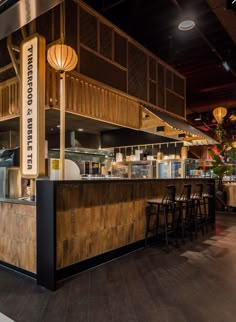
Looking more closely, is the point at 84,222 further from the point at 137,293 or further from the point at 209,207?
the point at 209,207

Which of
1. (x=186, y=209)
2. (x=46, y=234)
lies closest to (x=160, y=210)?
(x=186, y=209)

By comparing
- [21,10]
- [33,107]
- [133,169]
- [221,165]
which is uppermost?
[21,10]

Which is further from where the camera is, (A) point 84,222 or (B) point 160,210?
(B) point 160,210

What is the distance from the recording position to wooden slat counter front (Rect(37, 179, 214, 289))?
3.12m

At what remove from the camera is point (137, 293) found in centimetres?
290

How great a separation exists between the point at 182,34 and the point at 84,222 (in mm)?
4757

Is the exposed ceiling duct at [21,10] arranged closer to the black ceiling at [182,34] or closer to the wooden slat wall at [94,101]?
the wooden slat wall at [94,101]

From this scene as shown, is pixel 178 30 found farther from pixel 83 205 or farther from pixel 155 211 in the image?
pixel 83 205

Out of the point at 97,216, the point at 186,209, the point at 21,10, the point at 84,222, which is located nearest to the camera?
the point at 21,10

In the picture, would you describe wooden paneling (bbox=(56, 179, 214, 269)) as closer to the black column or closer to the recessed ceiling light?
the black column

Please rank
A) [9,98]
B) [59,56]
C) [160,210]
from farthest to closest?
[160,210]
[9,98]
[59,56]

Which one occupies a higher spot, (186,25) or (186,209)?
(186,25)

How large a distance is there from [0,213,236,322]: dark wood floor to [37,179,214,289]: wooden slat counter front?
0.22 meters

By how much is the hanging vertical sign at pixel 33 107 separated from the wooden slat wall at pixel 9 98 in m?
0.99
